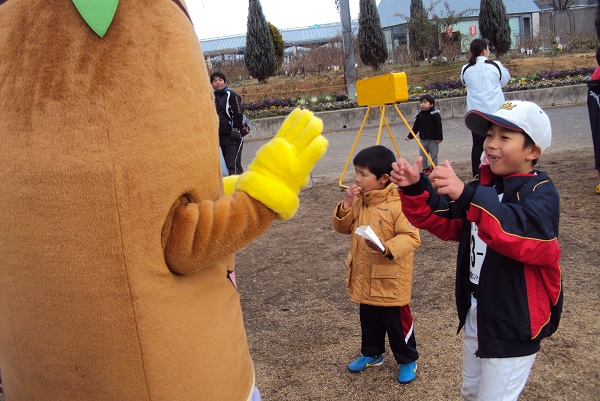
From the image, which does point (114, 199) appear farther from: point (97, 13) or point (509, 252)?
point (509, 252)

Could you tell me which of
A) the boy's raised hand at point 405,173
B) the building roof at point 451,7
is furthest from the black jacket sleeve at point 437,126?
the building roof at point 451,7

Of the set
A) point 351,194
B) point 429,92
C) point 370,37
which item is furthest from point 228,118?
point 370,37

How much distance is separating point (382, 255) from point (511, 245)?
128cm

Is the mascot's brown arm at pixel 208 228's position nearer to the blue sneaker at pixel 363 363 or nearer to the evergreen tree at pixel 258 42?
the blue sneaker at pixel 363 363

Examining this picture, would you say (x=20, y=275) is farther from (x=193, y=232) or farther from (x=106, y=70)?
(x=106, y=70)

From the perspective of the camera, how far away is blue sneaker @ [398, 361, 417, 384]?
3391mm

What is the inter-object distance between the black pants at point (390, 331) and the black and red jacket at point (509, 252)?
0.93 m

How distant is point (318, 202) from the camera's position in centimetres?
789

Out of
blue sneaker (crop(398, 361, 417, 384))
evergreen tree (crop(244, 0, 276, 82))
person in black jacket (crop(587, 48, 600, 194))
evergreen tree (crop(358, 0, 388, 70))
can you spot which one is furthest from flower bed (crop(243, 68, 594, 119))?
blue sneaker (crop(398, 361, 417, 384))

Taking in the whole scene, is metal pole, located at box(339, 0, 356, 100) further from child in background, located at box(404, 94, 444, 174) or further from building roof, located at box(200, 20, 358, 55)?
building roof, located at box(200, 20, 358, 55)

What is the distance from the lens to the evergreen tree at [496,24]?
22531 millimetres

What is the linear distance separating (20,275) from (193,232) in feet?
1.73

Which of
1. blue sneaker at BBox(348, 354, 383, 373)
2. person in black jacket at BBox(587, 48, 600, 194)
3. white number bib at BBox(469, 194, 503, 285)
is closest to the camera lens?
white number bib at BBox(469, 194, 503, 285)

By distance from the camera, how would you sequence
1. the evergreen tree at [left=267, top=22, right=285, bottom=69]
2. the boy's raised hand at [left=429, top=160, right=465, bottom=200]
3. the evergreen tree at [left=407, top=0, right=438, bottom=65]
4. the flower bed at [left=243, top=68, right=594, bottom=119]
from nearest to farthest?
the boy's raised hand at [left=429, top=160, right=465, bottom=200] → the flower bed at [left=243, top=68, right=594, bottom=119] → the evergreen tree at [left=407, top=0, right=438, bottom=65] → the evergreen tree at [left=267, top=22, right=285, bottom=69]
